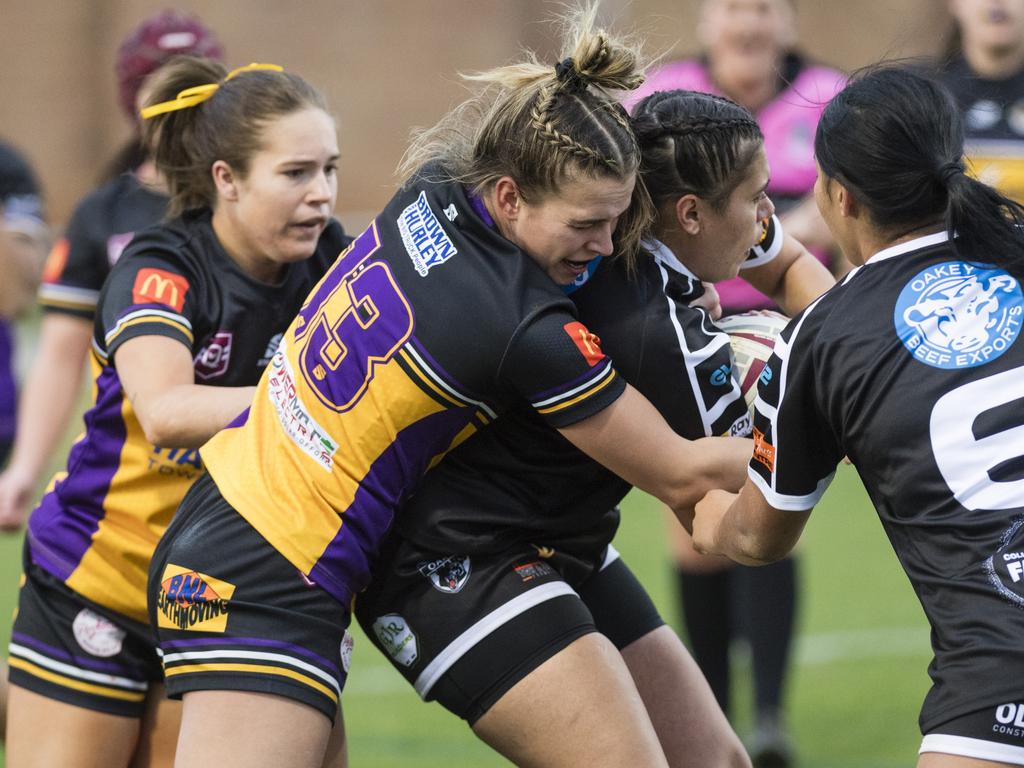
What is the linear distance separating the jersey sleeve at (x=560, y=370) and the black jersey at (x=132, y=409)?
0.91 metres

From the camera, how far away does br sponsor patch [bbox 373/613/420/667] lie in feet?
10.2

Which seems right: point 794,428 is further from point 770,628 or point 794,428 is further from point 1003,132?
point 1003,132

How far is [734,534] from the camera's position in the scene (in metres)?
2.87

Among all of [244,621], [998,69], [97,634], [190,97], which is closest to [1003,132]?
[998,69]

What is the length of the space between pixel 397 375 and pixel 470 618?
1.72ft

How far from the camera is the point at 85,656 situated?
3602mm

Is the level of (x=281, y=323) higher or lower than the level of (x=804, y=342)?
lower

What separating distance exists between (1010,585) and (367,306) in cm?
127

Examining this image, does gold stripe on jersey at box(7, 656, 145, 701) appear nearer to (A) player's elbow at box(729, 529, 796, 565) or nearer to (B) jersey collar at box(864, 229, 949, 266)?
(A) player's elbow at box(729, 529, 796, 565)

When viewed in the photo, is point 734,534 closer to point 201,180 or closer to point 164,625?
point 164,625

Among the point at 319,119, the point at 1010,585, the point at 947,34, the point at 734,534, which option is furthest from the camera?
the point at 947,34

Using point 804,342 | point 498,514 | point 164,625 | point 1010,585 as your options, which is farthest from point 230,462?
point 1010,585

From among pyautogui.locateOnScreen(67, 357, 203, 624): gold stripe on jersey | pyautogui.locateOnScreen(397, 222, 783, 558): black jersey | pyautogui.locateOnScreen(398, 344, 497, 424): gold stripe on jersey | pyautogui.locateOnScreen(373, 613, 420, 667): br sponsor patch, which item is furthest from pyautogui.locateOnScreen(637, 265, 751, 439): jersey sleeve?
pyautogui.locateOnScreen(67, 357, 203, 624): gold stripe on jersey

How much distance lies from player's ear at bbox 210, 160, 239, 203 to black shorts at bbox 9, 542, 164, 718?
39.4 inches
